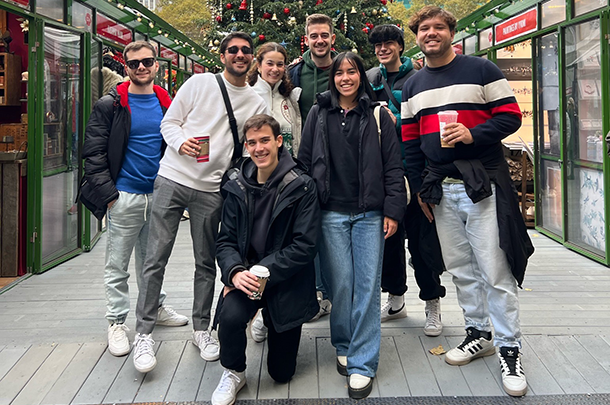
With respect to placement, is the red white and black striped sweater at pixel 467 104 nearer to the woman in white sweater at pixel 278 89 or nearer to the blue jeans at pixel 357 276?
the blue jeans at pixel 357 276

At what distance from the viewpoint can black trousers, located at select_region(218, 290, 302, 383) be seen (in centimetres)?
311

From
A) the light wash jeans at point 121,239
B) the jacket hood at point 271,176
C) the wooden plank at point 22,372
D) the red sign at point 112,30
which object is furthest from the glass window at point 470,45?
the wooden plank at point 22,372

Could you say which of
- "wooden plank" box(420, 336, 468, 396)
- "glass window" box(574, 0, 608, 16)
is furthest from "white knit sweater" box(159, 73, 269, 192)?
"glass window" box(574, 0, 608, 16)

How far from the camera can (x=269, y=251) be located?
327 cm

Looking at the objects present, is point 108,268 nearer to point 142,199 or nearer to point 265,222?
point 142,199

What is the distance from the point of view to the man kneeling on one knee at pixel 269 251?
3.14 meters

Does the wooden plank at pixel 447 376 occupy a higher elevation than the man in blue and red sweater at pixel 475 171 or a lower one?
lower

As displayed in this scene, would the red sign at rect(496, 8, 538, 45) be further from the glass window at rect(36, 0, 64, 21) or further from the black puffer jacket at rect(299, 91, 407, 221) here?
the glass window at rect(36, 0, 64, 21)

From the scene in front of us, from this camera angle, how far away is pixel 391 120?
3.38 metres

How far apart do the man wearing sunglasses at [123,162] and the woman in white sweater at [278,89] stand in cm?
67

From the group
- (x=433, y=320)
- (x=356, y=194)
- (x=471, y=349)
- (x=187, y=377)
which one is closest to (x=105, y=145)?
(x=187, y=377)

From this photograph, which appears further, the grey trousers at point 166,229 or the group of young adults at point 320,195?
the grey trousers at point 166,229

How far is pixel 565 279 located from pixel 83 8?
618 cm

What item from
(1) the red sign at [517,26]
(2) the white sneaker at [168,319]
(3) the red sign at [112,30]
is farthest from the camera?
(3) the red sign at [112,30]
